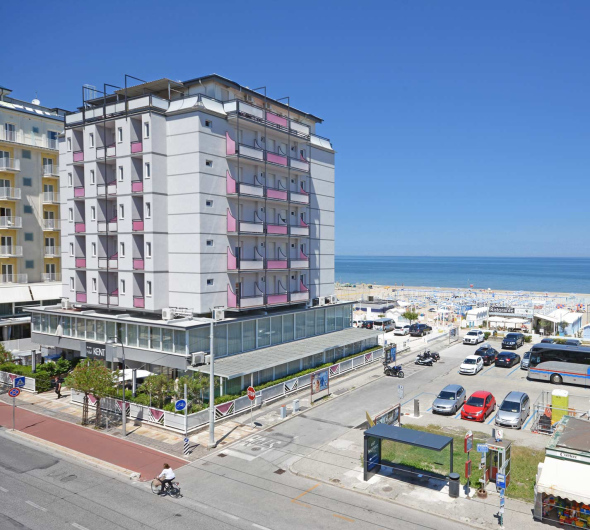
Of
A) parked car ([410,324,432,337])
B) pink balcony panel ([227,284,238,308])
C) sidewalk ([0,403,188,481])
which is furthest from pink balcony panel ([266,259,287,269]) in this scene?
parked car ([410,324,432,337])

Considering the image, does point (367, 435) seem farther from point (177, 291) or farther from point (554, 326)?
point (554, 326)

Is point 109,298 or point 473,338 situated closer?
point 109,298

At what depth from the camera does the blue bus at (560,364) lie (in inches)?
1625

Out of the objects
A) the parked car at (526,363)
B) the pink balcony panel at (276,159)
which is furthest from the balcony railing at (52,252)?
the parked car at (526,363)

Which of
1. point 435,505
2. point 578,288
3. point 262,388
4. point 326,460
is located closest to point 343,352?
point 262,388

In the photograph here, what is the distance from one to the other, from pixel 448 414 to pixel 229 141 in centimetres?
2570

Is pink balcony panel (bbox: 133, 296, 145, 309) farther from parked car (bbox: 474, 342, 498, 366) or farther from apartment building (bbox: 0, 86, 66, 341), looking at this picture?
parked car (bbox: 474, 342, 498, 366)

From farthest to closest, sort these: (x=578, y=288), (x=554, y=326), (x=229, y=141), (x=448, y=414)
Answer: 1. (x=578, y=288)
2. (x=554, y=326)
3. (x=229, y=141)
4. (x=448, y=414)

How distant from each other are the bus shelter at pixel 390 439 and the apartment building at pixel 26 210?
4008 centimetres

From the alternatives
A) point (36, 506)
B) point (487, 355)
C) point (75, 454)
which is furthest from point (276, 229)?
point (36, 506)

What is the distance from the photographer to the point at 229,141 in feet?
122

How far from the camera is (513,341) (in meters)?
56.6

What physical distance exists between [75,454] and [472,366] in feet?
115

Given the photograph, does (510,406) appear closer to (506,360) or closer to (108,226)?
(506,360)
